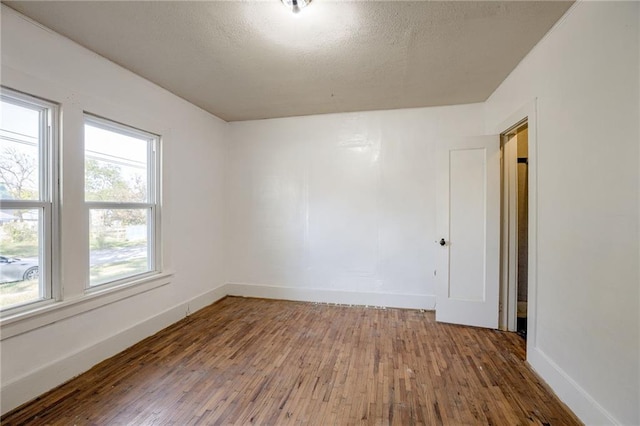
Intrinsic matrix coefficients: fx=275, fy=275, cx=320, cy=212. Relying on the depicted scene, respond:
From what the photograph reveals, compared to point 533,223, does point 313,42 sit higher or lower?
higher

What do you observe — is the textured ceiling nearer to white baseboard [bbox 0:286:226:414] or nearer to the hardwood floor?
white baseboard [bbox 0:286:226:414]

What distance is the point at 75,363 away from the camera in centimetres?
214

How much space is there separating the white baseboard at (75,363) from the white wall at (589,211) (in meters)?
3.50

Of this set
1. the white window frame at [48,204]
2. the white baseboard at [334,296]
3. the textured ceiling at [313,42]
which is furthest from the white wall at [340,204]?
the white window frame at [48,204]

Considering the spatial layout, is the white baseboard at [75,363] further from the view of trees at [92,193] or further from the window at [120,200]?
the view of trees at [92,193]

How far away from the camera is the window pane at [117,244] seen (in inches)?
95.1

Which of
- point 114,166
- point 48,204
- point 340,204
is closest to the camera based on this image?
point 48,204

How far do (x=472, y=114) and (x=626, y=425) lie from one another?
3.12 m

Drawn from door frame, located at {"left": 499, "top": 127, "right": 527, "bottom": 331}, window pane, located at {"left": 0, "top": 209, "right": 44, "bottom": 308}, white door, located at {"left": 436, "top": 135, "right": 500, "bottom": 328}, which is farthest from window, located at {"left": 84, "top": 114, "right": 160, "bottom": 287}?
door frame, located at {"left": 499, "top": 127, "right": 527, "bottom": 331}

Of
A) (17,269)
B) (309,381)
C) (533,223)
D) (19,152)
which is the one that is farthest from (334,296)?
(19,152)

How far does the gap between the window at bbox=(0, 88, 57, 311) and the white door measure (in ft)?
11.8

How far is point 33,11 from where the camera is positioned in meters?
1.81

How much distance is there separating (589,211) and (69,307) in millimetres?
3657

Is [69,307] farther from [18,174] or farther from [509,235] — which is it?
[509,235]
